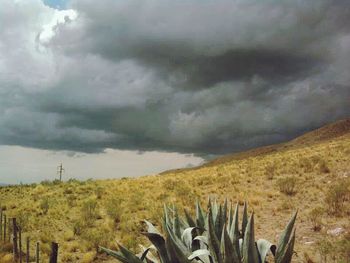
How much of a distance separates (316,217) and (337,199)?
96.1 inches

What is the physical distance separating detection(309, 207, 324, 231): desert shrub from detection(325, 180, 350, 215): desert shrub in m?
0.40

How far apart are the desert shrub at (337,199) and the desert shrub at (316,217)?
15.7 inches

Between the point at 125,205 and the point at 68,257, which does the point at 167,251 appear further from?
the point at 125,205

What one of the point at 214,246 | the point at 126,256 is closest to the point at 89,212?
the point at 126,256

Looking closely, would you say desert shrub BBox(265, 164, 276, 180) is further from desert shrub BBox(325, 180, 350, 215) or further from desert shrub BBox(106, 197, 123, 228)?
desert shrub BBox(106, 197, 123, 228)

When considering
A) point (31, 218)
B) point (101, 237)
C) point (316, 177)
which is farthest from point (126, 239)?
point (316, 177)

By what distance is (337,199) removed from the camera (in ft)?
58.3

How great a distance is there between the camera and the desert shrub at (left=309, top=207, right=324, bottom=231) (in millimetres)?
14789

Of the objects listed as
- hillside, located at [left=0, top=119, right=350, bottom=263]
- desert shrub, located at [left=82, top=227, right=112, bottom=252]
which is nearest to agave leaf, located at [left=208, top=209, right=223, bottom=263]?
hillside, located at [left=0, top=119, right=350, bottom=263]

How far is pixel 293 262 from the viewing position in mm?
11828

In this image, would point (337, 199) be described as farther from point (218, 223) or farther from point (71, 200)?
point (71, 200)

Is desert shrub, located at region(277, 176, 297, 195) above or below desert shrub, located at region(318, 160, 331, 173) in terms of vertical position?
below

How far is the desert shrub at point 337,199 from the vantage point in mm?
16592

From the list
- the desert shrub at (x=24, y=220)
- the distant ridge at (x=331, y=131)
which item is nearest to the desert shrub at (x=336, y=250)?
the desert shrub at (x=24, y=220)
